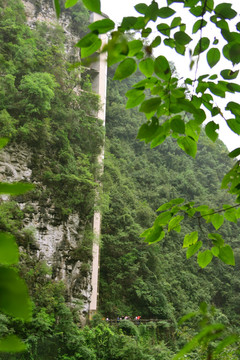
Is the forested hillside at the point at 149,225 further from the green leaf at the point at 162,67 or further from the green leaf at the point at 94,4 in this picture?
the green leaf at the point at 94,4

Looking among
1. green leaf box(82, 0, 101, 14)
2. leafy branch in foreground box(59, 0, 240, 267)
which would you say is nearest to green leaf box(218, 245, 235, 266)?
leafy branch in foreground box(59, 0, 240, 267)

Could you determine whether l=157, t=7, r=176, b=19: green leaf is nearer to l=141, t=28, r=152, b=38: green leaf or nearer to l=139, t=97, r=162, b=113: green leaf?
l=141, t=28, r=152, b=38: green leaf

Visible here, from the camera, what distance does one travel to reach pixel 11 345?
0.85ft

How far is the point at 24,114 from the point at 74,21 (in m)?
5.91

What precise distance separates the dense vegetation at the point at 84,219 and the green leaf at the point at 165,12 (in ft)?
15.4

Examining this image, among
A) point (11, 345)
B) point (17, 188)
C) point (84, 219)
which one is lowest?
point (11, 345)

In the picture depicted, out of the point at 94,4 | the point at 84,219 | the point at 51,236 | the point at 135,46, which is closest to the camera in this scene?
the point at 94,4

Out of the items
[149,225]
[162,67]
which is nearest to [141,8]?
[162,67]

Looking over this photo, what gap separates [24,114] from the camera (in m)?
8.03

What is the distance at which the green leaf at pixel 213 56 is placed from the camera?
2.98 feet

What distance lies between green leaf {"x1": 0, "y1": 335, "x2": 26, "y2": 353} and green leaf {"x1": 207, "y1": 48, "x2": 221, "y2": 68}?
84 centimetres

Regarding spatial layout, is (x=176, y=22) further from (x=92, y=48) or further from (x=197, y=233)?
(x=197, y=233)

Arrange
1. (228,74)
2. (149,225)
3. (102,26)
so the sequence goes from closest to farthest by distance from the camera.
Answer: (102,26)
(228,74)
(149,225)

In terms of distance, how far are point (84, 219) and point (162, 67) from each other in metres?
8.17
